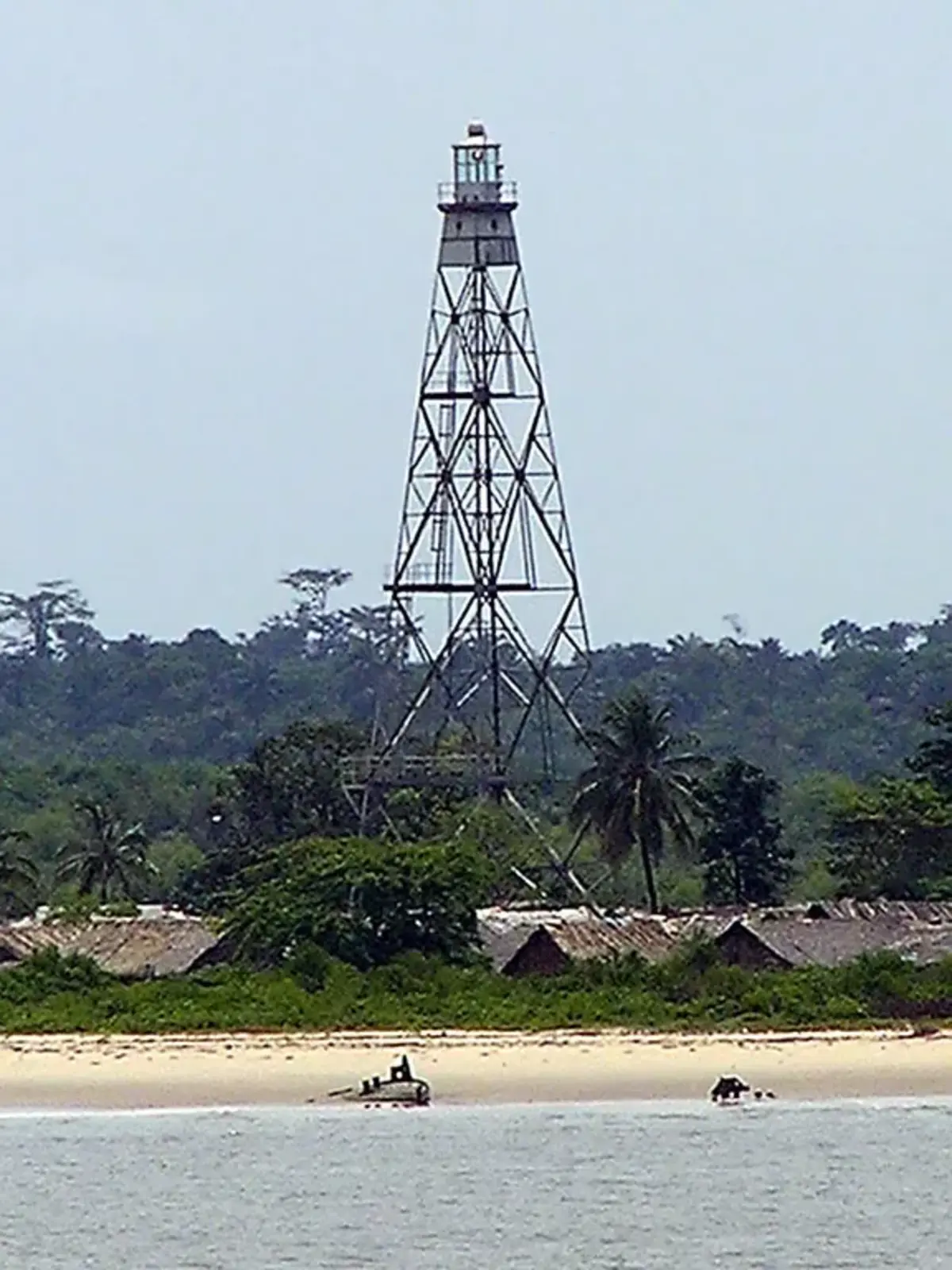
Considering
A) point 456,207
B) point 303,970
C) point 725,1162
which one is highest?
point 456,207

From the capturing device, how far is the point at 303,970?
5191 cm

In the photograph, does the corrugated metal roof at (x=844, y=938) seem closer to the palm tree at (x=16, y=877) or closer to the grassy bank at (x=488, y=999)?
the grassy bank at (x=488, y=999)

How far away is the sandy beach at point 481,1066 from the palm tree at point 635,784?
17.9 m

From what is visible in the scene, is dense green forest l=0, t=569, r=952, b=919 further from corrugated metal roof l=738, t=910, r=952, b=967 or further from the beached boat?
the beached boat

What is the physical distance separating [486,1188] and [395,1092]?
530cm

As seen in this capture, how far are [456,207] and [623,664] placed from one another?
82.8 m

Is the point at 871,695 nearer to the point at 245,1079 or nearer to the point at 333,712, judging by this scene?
the point at 333,712

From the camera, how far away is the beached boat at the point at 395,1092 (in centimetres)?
4097

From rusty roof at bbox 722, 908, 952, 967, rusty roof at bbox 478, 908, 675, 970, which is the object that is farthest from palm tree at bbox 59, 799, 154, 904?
rusty roof at bbox 722, 908, 952, 967

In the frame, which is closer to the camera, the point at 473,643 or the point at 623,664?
the point at 473,643

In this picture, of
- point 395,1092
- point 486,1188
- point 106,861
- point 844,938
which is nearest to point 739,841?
point 106,861

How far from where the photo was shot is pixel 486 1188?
36.0m

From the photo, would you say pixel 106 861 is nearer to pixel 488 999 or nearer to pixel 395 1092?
pixel 488 999

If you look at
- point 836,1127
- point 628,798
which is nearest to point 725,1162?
point 836,1127
